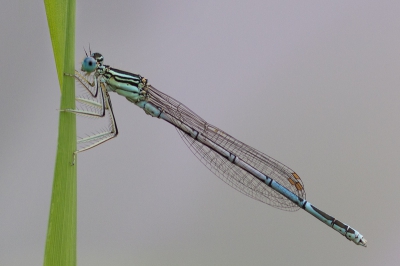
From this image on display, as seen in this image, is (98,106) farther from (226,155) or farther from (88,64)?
(226,155)

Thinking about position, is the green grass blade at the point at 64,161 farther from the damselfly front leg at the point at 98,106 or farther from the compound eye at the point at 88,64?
the compound eye at the point at 88,64

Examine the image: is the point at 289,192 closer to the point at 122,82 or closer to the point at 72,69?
the point at 122,82

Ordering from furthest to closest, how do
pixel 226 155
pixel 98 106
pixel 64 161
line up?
pixel 226 155 → pixel 98 106 → pixel 64 161

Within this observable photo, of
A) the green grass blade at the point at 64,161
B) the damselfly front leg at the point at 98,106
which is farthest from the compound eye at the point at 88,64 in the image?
the green grass blade at the point at 64,161

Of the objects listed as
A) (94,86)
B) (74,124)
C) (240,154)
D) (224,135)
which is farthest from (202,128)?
(74,124)

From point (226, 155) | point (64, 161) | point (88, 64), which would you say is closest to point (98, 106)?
point (88, 64)

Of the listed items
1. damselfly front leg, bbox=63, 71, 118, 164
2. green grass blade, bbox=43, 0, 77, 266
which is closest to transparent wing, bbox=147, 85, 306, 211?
damselfly front leg, bbox=63, 71, 118, 164

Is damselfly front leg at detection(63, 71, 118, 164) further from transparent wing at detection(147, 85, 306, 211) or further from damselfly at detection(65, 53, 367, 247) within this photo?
transparent wing at detection(147, 85, 306, 211)
